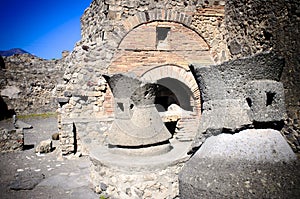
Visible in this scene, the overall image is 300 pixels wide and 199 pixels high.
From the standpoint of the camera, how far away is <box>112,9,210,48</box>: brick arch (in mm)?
7055

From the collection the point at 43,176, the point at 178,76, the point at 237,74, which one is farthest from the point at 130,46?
the point at 237,74

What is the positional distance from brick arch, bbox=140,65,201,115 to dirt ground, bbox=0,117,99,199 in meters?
3.04

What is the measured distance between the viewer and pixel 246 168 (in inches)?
58.0

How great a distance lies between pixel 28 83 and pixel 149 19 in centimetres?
1286

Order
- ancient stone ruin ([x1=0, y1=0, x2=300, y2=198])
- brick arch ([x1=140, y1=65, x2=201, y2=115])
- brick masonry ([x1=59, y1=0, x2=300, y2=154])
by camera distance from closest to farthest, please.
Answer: ancient stone ruin ([x1=0, y1=0, x2=300, y2=198]), brick masonry ([x1=59, y1=0, x2=300, y2=154]), brick arch ([x1=140, y1=65, x2=201, y2=115])

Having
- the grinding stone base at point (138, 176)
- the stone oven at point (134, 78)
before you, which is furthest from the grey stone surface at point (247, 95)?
the stone oven at point (134, 78)

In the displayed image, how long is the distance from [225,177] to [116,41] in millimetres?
6054

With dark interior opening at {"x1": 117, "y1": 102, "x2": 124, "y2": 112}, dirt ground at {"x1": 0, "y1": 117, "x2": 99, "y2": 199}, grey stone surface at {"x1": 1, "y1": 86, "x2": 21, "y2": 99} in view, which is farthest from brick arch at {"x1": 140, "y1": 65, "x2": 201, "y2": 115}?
grey stone surface at {"x1": 1, "y1": 86, "x2": 21, "y2": 99}

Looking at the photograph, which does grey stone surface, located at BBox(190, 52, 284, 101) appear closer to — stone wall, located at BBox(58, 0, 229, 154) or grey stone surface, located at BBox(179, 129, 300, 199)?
grey stone surface, located at BBox(179, 129, 300, 199)

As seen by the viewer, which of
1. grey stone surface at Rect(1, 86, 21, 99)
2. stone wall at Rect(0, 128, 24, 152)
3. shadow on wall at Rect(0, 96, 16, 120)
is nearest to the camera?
stone wall at Rect(0, 128, 24, 152)

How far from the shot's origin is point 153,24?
748cm

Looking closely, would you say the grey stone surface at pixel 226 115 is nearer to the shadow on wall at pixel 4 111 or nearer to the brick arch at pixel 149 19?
the brick arch at pixel 149 19

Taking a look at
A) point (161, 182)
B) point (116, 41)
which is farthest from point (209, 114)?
point (116, 41)

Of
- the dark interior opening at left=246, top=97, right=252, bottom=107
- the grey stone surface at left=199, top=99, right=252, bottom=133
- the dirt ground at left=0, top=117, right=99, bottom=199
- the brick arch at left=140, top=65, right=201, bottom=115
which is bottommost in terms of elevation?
the dirt ground at left=0, top=117, right=99, bottom=199
